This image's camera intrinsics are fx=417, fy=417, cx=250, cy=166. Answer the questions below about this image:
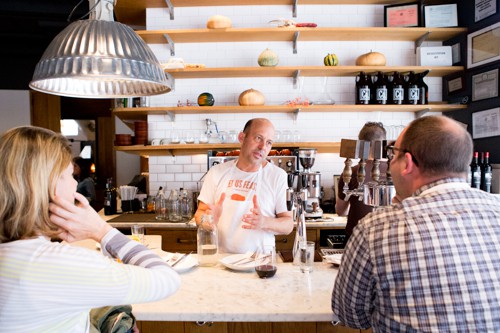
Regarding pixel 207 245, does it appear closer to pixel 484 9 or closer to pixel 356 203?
pixel 356 203

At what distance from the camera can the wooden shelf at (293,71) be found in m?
4.33

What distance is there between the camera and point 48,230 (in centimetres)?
105

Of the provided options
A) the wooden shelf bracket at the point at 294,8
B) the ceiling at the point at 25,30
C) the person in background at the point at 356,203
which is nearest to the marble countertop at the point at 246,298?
the person in background at the point at 356,203

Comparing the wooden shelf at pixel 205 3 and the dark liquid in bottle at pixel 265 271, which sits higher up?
the wooden shelf at pixel 205 3

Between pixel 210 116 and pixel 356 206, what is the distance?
7.53ft

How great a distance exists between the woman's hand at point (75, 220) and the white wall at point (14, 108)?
7539mm

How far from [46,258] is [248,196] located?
1.78 metres

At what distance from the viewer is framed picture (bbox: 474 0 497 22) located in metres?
3.98

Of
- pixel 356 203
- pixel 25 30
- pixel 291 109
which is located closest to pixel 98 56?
pixel 356 203

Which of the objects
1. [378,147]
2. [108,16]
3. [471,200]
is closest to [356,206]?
[378,147]

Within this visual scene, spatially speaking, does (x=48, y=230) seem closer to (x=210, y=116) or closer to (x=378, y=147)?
(x=378, y=147)

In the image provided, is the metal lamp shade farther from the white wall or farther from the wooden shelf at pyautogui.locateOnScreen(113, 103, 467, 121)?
the white wall

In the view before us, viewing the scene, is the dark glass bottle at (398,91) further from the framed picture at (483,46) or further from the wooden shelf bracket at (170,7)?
the wooden shelf bracket at (170,7)

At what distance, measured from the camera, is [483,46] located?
4129mm
